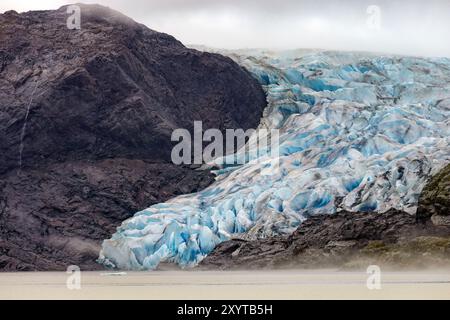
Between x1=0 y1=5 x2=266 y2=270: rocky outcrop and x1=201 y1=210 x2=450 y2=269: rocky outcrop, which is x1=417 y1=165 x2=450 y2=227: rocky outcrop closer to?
x1=201 y1=210 x2=450 y2=269: rocky outcrop

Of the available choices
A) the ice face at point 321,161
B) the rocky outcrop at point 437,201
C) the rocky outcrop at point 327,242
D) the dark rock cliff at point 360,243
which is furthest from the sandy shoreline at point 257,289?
the ice face at point 321,161

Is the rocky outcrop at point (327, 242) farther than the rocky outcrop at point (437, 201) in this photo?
Yes

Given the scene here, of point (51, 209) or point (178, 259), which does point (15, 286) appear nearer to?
point (178, 259)

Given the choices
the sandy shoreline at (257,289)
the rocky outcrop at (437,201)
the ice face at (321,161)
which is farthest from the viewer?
the ice face at (321,161)

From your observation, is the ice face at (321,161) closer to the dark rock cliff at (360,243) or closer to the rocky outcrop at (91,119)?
the dark rock cliff at (360,243)

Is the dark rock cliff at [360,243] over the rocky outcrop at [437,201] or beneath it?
beneath

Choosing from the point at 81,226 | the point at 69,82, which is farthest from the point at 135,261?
the point at 69,82
